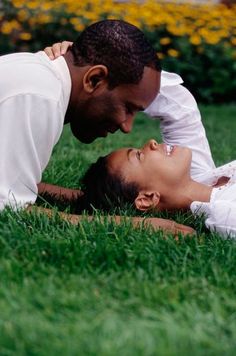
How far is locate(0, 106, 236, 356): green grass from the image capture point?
2600 millimetres

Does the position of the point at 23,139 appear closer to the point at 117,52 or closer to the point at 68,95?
the point at 68,95

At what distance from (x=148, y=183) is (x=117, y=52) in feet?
2.08

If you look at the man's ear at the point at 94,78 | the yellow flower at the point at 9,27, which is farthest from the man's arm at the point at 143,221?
the yellow flower at the point at 9,27

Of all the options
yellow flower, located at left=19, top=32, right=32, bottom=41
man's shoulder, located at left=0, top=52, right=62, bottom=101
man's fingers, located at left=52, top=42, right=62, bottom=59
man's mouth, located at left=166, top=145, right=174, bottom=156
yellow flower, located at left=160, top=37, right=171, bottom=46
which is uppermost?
man's shoulder, located at left=0, top=52, right=62, bottom=101

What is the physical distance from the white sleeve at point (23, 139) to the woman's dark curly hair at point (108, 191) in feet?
1.61

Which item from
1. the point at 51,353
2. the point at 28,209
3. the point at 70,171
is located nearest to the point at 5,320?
the point at 51,353

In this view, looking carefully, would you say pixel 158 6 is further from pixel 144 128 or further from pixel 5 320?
pixel 5 320

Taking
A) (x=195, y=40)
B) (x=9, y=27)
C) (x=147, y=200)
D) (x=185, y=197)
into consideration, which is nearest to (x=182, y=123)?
(x=185, y=197)

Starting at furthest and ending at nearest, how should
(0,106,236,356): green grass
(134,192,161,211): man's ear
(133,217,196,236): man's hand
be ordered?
(134,192,161,211): man's ear
(133,217,196,236): man's hand
(0,106,236,356): green grass

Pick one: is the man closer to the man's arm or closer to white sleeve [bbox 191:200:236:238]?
the man's arm

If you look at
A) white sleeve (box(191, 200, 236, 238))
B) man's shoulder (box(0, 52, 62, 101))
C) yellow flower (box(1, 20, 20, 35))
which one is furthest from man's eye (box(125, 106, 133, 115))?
yellow flower (box(1, 20, 20, 35))

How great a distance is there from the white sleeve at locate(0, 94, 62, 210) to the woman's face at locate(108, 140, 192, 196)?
1.68 feet

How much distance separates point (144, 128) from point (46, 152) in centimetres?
431

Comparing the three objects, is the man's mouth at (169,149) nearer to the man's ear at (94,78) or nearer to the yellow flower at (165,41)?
the man's ear at (94,78)
